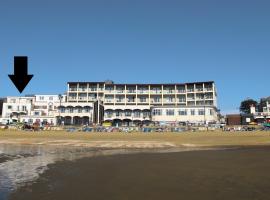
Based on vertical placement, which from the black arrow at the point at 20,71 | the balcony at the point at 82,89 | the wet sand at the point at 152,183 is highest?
the balcony at the point at 82,89

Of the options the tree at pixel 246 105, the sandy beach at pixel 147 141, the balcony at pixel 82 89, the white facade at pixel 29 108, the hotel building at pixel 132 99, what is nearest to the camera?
the sandy beach at pixel 147 141

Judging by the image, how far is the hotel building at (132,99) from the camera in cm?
12544

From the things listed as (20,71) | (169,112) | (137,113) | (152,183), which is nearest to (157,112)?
(169,112)

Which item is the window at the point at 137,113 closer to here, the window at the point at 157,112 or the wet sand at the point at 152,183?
the window at the point at 157,112

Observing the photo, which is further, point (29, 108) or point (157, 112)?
point (29, 108)

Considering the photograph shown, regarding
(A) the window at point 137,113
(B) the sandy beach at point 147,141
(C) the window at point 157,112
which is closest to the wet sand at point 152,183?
(B) the sandy beach at point 147,141

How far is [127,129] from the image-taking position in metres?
84.9

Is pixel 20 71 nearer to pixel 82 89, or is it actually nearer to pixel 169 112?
pixel 169 112

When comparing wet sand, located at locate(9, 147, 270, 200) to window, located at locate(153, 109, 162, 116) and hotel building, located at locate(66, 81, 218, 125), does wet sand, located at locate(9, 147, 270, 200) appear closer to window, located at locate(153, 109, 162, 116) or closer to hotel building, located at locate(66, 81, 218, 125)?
window, located at locate(153, 109, 162, 116)

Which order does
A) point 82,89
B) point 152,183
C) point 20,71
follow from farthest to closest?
point 82,89 < point 152,183 < point 20,71

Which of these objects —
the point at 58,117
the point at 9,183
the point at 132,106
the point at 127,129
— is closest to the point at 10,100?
the point at 58,117

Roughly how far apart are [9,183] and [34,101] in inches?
5080

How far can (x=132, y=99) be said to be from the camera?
135250 mm

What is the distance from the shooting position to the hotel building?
412 feet
